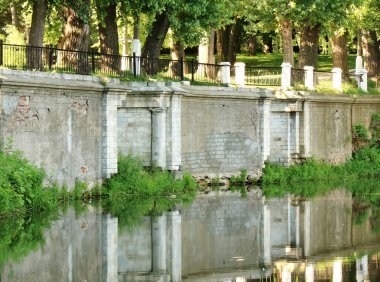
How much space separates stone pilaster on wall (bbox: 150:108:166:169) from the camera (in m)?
36.0

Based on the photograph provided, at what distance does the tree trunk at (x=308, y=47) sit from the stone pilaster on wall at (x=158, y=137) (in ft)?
47.4

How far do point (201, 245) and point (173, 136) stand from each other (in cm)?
1354

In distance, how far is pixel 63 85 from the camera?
103 ft

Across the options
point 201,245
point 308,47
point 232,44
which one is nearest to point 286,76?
point 308,47

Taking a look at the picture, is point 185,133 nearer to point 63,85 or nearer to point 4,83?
point 63,85

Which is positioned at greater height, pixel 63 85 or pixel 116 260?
pixel 63 85

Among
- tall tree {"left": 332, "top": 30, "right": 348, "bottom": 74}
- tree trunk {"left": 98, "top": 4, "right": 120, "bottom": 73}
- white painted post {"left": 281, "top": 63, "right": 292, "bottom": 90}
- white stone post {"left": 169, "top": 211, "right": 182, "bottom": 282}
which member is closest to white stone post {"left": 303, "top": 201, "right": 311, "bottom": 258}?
white stone post {"left": 169, "top": 211, "right": 182, "bottom": 282}

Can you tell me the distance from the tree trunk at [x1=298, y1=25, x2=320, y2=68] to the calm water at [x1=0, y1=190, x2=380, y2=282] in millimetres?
18726

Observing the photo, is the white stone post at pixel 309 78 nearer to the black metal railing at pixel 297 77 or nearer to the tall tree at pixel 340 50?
the black metal railing at pixel 297 77

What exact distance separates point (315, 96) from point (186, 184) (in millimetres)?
9945

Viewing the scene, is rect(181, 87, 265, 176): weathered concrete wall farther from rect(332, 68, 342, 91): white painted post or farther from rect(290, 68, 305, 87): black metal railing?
rect(332, 68, 342, 91): white painted post

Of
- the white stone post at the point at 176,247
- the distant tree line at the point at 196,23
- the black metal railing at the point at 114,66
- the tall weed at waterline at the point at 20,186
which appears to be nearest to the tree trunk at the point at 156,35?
the distant tree line at the point at 196,23

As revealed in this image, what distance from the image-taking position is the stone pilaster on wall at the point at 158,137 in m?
36.0

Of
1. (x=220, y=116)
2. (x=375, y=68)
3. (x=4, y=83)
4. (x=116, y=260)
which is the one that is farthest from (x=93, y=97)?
(x=375, y=68)
